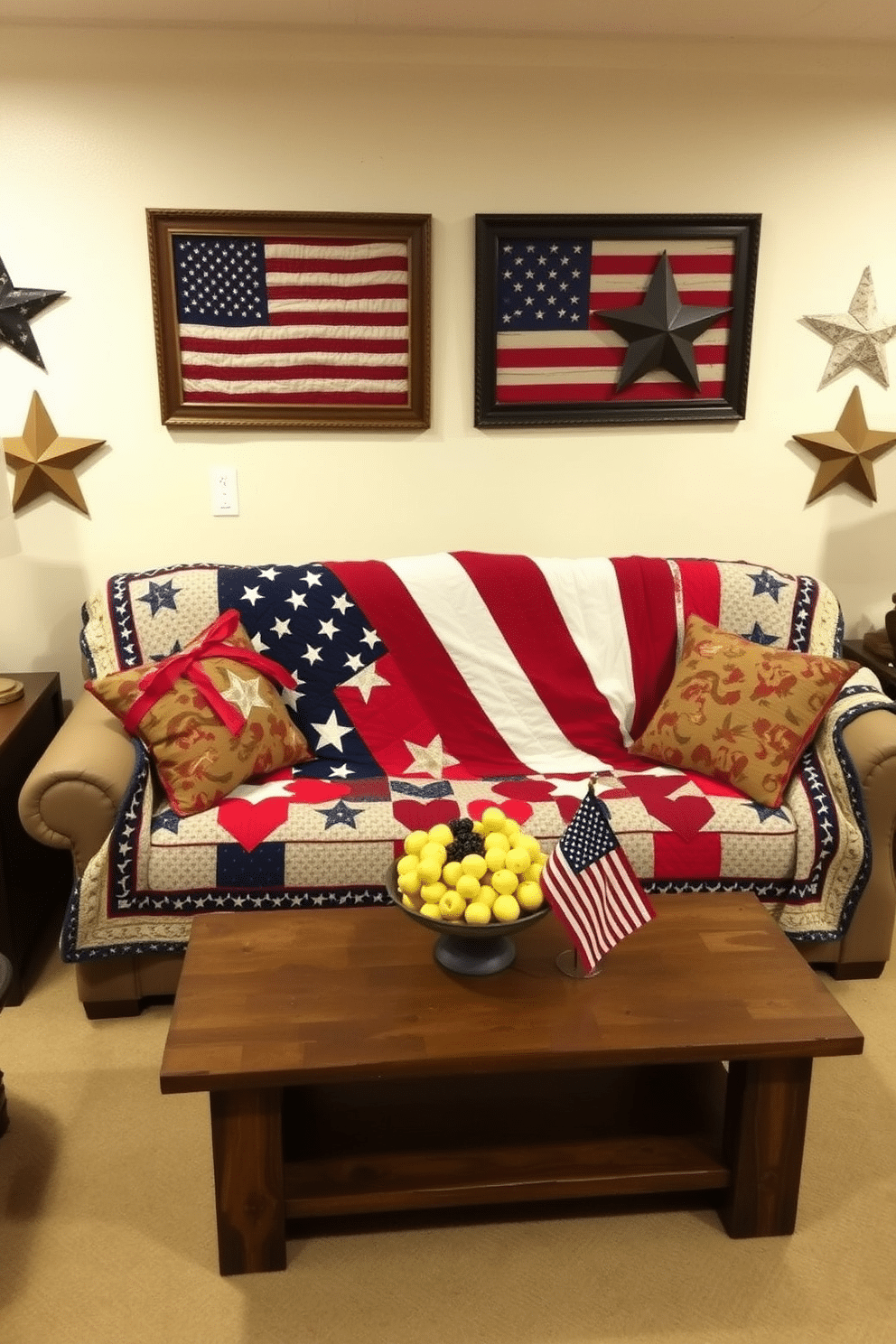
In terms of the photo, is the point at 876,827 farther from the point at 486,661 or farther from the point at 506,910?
the point at 506,910

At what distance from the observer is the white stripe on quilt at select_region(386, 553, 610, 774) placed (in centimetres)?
294

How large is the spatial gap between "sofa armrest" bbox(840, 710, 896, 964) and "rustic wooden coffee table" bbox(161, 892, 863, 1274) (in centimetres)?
61

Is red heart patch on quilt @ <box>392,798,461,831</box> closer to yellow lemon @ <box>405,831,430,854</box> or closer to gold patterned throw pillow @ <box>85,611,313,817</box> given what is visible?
gold patterned throw pillow @ <box>85,611,313,817</box>

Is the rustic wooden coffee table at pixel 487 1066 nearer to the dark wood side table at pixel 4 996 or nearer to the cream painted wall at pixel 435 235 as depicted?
the dark wood side table at pixel 4 996

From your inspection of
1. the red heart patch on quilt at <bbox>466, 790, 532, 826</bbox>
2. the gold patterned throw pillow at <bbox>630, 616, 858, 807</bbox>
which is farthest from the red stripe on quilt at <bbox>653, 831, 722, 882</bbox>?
the red heart patch on quilt at <bbox>466, 790, 532, 826</bbox>

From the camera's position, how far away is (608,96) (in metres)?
2.96

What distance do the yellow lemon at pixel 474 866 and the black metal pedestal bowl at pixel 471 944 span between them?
10 centimetres

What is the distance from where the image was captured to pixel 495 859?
1806mm

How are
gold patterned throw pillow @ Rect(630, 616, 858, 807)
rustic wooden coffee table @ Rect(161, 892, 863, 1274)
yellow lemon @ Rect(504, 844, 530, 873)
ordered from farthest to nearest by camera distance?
gold patterned throw pillow @ Rect(630, 616, 858, 807) < yellow lemon @ Rect(504, 844, 530, 873) < rustic wooden coffee table @ Rect(161, 892, 863, 1274)

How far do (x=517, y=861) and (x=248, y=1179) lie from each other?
70cm

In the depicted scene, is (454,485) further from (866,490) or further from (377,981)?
(377,981)

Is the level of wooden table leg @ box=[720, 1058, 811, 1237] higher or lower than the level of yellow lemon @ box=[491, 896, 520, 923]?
lower

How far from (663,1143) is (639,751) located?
1.18m

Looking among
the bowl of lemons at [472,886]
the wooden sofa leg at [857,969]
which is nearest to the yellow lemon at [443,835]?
the bowl of lemons at [472,886]
